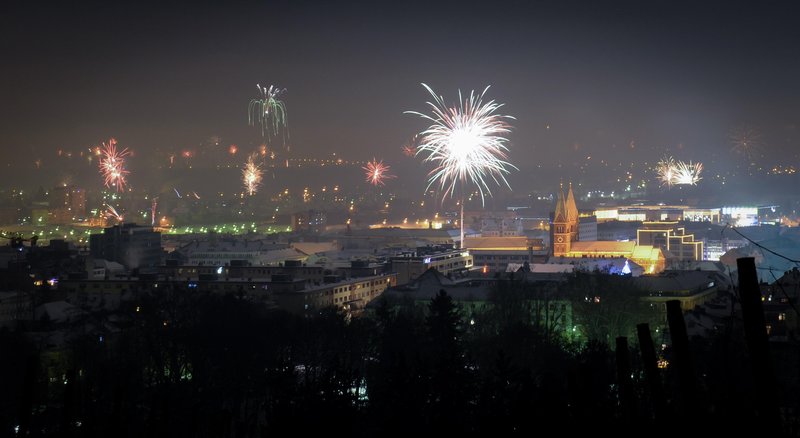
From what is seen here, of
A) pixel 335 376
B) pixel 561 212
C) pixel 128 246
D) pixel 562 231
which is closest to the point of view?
pixel 335 376

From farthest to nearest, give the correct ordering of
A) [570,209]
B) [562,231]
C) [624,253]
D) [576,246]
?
[570,209]
[576,246]
[562,231]
[624,253]

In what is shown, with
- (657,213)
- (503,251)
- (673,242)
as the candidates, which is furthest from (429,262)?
(657,213)

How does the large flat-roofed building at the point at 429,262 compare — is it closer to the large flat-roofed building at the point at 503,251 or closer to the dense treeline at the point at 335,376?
the large flat-roofed building at the point at 503,251

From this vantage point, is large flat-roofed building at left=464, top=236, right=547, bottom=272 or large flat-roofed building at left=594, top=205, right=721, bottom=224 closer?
large flat-roofed building at left=464, top=236, right=547, bottom=272

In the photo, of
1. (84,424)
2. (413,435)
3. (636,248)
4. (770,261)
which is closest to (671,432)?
(413,435)

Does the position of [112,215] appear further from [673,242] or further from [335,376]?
[335,376]

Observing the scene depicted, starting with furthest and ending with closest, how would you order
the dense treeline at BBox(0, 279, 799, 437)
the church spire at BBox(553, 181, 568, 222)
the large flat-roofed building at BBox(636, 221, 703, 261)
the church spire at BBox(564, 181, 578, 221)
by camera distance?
1. the large flat-roofed building at BBox(636, 221, 703, 261)
2. the church spire at BBox(564, 181, 578, 221)
3. the church spire at BBox(553, 181, 568, 222)
4. the dense treeline at BBox(0, 279, 799, 437)

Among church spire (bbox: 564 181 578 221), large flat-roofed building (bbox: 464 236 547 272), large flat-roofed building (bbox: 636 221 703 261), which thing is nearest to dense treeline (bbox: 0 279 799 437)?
large flat-roofed building (bbox: 464 236 547 272)

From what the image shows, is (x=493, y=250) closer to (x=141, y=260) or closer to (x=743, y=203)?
(x=141, y=260)

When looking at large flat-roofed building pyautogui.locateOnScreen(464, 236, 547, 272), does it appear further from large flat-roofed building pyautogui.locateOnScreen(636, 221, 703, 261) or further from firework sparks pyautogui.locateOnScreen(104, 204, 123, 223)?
firework sparks pyautogui.locateOnScreen(104, 204, 123, 223)

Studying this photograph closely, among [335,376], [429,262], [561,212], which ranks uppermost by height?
[561,212]
